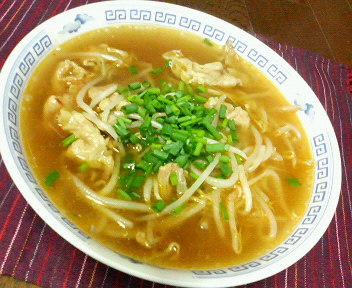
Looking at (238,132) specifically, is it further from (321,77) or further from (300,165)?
(321,77)

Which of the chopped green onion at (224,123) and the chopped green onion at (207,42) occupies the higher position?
the chopped green onion at (207,42)

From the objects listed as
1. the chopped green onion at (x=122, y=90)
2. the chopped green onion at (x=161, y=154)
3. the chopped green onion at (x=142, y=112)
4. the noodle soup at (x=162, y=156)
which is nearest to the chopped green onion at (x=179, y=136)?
the noodle soup at (x=162, y=156)

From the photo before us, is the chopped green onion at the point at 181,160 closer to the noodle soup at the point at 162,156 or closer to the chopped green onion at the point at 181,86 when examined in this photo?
the noodle soup at the point at 162,156

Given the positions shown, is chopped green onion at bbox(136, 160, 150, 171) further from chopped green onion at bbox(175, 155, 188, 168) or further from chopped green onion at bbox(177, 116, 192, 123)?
chopped green onion at bbox(177, 116, 192, 123)

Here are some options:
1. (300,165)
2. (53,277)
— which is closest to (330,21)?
(300,165)

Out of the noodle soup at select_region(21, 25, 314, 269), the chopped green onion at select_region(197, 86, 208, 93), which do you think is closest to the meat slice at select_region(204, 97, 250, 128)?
the noodle soup at select_region(21, 25, 314, 269)
